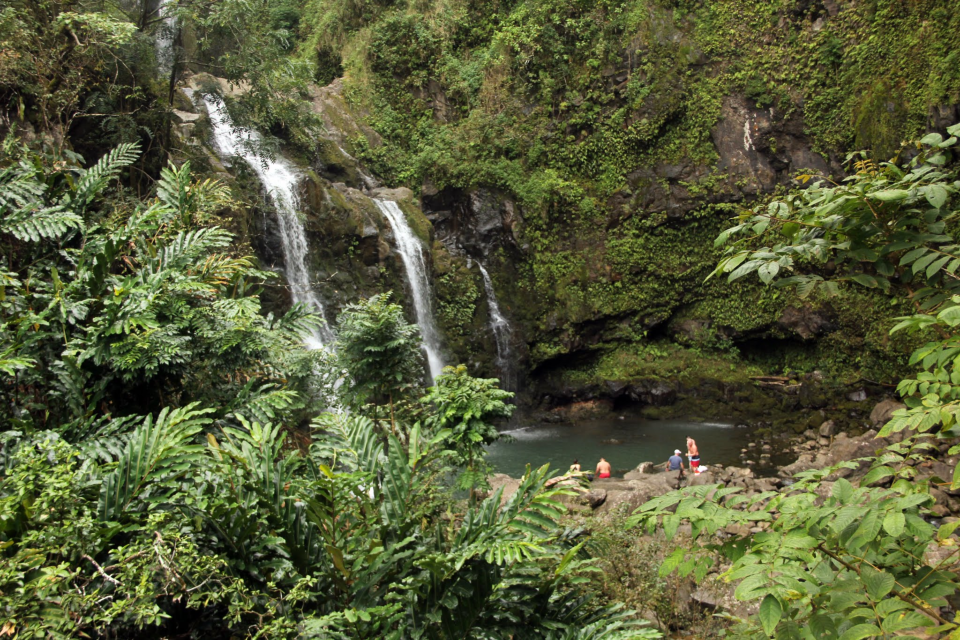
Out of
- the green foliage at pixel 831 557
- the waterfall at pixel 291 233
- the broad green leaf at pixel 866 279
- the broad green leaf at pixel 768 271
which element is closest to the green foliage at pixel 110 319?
the green foliage at pixel 831 557

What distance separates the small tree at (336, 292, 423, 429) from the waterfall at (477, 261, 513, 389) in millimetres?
8892

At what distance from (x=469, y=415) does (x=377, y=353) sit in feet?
4.35

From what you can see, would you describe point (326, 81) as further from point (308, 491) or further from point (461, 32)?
point (308, 491)

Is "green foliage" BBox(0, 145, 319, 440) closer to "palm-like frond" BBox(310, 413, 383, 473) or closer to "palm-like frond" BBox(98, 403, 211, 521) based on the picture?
"palm-like frond" BBox(310, 413, 383, 473)

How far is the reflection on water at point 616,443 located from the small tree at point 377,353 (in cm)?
580

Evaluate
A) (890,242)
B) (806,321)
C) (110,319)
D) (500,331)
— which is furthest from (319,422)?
(806,321)

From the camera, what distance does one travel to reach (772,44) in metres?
13.4

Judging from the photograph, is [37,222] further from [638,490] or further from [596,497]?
[638,490]

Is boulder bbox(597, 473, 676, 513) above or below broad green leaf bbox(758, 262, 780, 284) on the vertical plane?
below

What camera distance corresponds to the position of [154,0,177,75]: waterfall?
7.93 m

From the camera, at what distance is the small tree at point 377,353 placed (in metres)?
4.18

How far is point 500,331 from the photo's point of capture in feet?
44.6

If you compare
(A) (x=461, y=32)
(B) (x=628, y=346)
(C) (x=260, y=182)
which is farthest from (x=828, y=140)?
(C) (x=260, y=182)

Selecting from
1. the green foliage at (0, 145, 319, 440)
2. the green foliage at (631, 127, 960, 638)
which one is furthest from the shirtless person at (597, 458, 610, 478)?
the green foliage at (631, 127, 960, 638)
